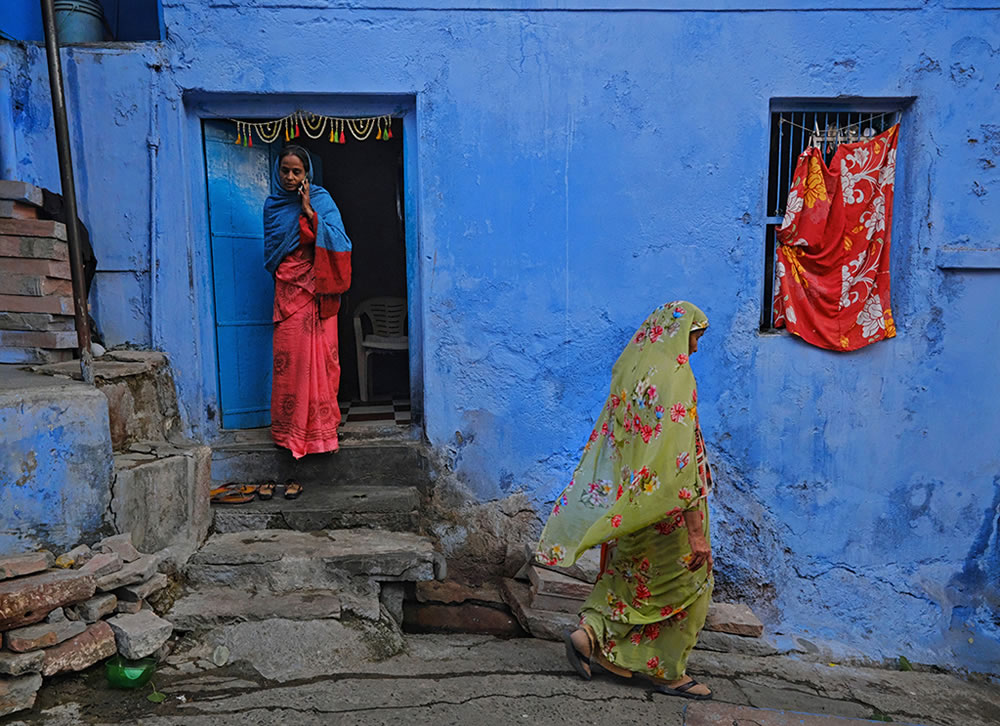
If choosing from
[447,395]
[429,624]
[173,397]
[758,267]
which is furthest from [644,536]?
[173,397]

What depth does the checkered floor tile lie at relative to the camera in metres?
4.93

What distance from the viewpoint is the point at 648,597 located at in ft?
9.93

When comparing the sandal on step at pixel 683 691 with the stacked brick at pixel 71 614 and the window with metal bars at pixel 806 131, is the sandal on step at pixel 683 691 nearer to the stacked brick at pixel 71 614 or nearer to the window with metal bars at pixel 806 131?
the stacked brick at pixel 71 614

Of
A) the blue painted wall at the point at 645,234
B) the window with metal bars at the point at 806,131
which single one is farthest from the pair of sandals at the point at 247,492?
the window with metal bars at the point at 806,131

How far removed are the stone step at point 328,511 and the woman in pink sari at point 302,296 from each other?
6.1 inches

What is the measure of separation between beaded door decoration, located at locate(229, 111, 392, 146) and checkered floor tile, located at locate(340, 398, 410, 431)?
75.4 inches

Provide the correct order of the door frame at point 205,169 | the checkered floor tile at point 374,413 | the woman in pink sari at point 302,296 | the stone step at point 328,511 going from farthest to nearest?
the checkered floor tile at point 374,413, the door frame at point 205,169, the woman in pink sari at point 302,296, the stone step at point 328,511

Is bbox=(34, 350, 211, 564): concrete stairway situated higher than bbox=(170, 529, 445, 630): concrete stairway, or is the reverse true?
→ bbox=(34, 350, 211, 564): concrete stairway

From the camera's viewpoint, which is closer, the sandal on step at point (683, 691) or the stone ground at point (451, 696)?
the stone ground at point (451, 696)

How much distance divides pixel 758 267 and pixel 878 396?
1.20 metres

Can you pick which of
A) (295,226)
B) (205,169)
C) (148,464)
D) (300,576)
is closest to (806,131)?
(295,226)

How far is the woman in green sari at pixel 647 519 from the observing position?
110 inches

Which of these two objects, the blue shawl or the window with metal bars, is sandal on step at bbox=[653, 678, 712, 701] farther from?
the blue shawl

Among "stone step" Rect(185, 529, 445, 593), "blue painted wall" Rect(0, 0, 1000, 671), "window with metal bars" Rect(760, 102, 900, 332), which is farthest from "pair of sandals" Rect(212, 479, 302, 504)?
"window with metal bars" Rect(760, 102, 900, 332)
